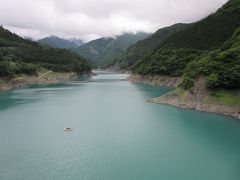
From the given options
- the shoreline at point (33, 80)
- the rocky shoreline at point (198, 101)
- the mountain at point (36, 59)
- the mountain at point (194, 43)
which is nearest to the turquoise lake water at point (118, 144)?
the rocky shoreline at point (198, 101)

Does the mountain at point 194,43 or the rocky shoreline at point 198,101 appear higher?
the mountain at point 194,43

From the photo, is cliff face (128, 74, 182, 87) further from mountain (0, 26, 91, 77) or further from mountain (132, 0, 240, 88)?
mountain (0, 26, 91, 77)

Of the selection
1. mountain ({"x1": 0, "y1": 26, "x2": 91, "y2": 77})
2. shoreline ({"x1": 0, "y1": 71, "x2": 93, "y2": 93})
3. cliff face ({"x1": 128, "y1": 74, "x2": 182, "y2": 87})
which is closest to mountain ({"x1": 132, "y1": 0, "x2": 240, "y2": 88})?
cliff face ({"x1": 128, "y1": 74, "x2": 182, "y2": 87})

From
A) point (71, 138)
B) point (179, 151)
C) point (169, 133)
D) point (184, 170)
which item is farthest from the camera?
point (169, 133)

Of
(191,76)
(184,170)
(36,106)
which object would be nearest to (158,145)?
(184,170)

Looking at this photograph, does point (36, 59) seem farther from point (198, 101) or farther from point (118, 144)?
point (118, 144)

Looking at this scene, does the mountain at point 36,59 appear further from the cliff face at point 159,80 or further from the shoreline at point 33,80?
the cliff face at point 159,80

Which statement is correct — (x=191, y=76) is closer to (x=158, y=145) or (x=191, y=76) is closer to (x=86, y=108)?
(x=86, y=108)
